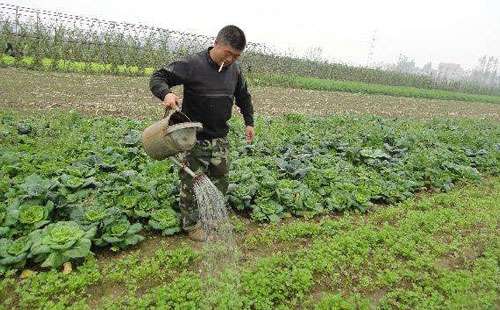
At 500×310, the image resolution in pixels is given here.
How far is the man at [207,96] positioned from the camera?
11.8ft

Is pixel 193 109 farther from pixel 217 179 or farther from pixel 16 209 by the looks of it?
pixel 16 209

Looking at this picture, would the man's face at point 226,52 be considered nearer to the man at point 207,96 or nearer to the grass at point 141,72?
the man at point 207,96

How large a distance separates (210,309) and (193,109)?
1834 millimetres

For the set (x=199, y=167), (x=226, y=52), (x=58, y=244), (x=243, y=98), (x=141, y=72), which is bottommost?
(x=58, y=244)

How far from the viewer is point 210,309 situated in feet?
10.3

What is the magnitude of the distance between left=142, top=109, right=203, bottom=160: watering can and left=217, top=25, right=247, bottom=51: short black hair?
0.77 m

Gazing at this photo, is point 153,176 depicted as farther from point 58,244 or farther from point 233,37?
point 233,37

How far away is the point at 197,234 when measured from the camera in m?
4.21

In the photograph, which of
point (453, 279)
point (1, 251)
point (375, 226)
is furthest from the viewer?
point (375, 226)

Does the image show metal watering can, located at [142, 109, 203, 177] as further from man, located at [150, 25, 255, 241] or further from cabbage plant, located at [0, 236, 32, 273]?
cabbage plant, located at [0, 236, 32, 273]

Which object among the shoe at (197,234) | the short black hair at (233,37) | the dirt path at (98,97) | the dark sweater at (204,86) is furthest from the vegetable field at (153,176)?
the dirt path at (98,97)

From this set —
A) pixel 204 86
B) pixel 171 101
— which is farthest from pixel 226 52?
pixel 171 101

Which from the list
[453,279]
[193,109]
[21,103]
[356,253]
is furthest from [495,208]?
[21,103]

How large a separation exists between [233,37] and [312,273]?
226 cm
